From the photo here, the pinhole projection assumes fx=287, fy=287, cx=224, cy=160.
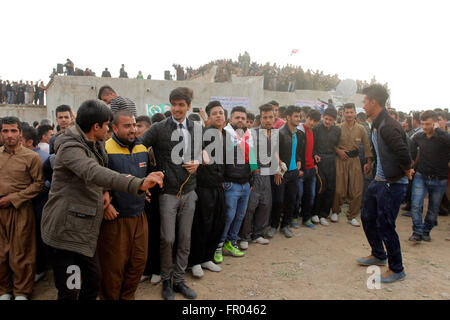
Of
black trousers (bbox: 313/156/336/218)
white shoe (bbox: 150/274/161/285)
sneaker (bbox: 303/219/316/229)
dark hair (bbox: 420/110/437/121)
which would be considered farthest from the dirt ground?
dark hair (bbox: 420/110/437/121)

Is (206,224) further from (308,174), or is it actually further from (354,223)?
(354,223)

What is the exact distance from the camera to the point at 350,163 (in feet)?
19.5

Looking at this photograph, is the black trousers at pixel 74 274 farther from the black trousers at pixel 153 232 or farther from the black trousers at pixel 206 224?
the black trousers at pixel 206 224

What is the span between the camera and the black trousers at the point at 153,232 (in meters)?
3.39

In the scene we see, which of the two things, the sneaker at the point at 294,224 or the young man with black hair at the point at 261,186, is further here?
the sneaker at the point at 294,224

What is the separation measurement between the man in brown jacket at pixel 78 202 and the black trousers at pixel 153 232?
1.04m

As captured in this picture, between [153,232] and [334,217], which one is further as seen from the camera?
[334,217]

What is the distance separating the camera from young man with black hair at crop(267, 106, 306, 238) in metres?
5.00

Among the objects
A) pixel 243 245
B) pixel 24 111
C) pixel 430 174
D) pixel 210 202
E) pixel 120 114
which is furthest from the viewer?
pixel 24 111

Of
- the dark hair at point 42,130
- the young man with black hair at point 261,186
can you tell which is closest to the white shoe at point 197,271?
the young man with black hair at point 261,186

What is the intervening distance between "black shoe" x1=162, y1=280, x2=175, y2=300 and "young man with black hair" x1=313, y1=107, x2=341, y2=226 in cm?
361

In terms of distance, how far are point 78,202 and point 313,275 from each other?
117 inches

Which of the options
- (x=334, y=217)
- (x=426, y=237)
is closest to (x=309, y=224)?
(x=334, y=217)

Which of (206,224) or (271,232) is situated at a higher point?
(206,224)
